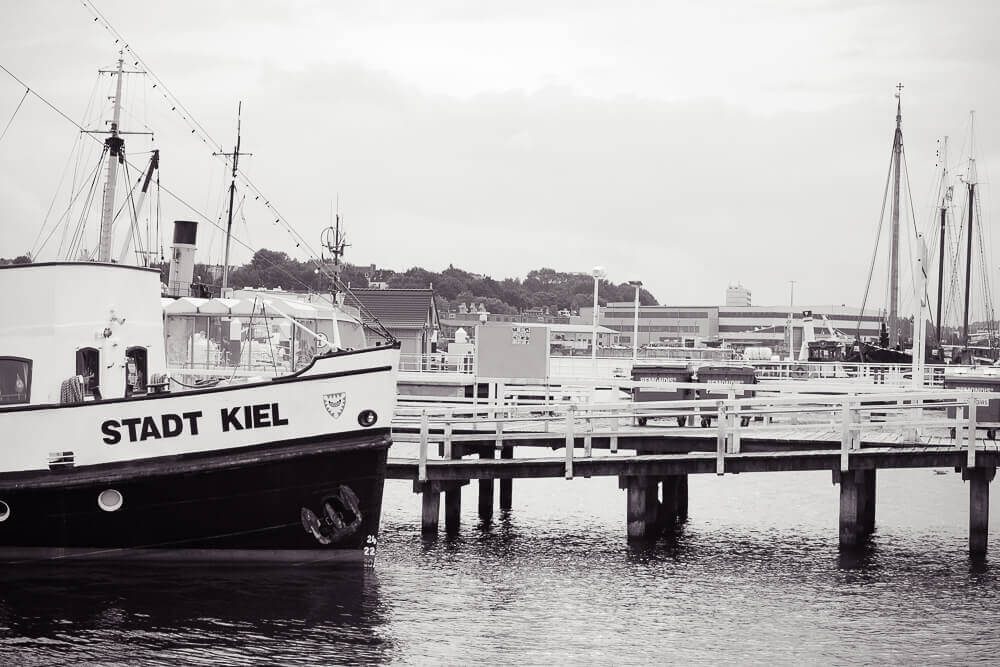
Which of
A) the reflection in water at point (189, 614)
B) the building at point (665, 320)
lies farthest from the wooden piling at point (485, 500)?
the building at point (665, 320)

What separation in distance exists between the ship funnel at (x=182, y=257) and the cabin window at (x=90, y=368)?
8.91 meters

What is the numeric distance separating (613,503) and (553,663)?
51.2 ft

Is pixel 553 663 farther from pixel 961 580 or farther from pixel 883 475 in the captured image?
pixel 883 475

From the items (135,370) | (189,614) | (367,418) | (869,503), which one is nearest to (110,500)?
(135,370)

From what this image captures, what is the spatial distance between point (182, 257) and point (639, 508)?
44.5ft

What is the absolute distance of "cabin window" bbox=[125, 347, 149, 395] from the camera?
19.9 metres

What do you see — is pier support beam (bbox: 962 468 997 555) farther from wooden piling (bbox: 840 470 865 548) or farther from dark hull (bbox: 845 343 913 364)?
dark hull (bbox: 845 343 913 364)

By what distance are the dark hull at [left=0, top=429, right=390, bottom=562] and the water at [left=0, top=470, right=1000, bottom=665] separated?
1.34 feet

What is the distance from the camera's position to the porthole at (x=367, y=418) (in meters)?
18.7

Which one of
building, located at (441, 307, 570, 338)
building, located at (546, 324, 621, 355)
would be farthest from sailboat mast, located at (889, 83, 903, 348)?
building, located at (441, 307, 570, 338)

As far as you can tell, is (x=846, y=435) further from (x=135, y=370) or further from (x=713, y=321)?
(x=713, y=321)

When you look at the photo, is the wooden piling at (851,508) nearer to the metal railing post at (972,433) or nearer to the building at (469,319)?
the metal railing post at (972,433)

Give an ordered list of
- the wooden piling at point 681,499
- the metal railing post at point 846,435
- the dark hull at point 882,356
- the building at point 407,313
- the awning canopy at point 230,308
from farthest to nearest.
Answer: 1. the building at point 407,313
2. the dark hull at point 882,356
3. the wooden piling at point 681,499
4. the awning canopy at point 230,308
5. the metal railing post at point 846,435

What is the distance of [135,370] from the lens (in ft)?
66.1
